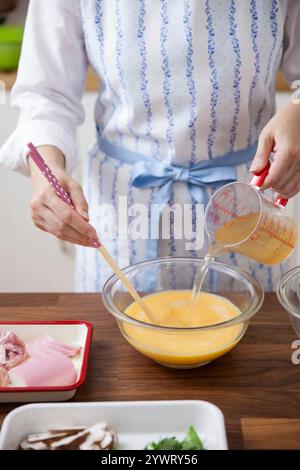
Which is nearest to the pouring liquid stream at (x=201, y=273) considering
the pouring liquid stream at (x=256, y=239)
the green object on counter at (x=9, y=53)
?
the pouring liquid stream at (x=256, y=239)

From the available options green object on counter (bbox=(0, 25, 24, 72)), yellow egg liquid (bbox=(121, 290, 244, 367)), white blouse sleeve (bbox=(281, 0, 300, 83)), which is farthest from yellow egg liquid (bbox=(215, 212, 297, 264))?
green object on counter (bbox=(0, 25, 24, 72))

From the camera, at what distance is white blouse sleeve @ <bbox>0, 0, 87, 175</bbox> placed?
4.48 feet

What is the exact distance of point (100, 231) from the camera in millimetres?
1539

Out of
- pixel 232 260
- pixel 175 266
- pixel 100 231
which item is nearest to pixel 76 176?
pixel 100 231

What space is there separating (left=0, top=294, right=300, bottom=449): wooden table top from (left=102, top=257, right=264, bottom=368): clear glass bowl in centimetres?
3

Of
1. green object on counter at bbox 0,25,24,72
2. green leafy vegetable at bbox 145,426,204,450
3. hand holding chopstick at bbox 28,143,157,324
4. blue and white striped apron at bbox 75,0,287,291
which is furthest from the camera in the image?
green object on counter at bbox 0,25,24,72

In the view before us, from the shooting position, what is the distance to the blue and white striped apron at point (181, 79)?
4.32ft

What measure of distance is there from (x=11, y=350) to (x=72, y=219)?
229mm

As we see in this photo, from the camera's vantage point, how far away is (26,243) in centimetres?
254

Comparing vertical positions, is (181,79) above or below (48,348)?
above

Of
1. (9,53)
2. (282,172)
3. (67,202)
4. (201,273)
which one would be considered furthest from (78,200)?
(9,53)

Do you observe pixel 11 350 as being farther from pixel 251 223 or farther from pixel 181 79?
pixel 181 79

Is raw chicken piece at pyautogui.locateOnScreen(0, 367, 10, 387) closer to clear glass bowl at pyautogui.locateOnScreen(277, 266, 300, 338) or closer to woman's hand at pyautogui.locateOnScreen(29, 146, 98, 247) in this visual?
woman's hand at pyautogui.locateOnScreen(29, 146, 98, 247)

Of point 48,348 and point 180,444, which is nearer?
point 180,444
